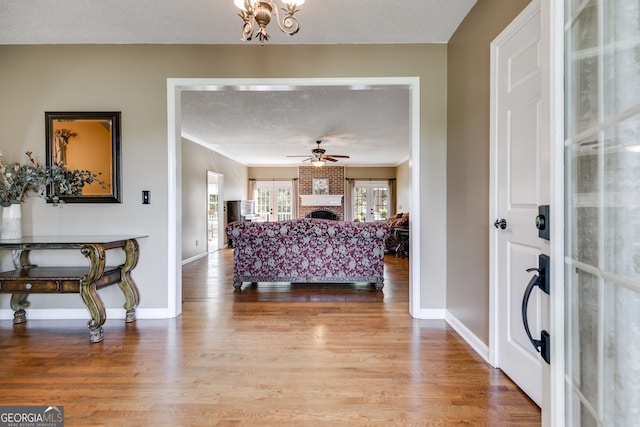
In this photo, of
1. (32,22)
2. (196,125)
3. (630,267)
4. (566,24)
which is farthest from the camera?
(196,125)

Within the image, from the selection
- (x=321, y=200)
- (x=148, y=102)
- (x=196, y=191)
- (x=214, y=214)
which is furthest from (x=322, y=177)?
(x=148, y=102)

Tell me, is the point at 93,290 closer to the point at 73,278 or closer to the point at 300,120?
the point at 73,278

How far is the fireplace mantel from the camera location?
31.8 feet

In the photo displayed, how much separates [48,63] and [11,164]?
976 mm

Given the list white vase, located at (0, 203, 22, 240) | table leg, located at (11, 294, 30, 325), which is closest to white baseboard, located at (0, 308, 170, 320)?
table leg, located at (11, 294, 30, 325)

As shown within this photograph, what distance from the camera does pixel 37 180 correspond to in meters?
2.63

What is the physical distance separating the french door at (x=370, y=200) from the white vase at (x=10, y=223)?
27.0 feet

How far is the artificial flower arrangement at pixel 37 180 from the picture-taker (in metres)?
2.59

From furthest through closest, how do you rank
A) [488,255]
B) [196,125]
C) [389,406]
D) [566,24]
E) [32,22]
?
[196,125] < [32,22] < [488,255] < [389,406] < [566,24]

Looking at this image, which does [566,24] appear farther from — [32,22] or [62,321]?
[62,321]

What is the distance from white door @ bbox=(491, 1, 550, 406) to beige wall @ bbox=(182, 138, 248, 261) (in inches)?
208

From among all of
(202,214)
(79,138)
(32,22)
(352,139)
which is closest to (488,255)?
(79,138)

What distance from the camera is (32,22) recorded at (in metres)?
2.47

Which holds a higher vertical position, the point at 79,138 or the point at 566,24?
the point at 79,138
